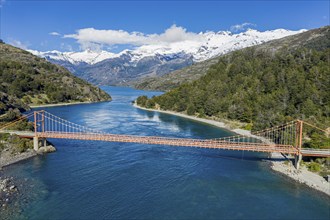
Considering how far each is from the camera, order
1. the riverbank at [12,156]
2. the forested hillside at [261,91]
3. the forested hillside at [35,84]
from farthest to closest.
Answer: the forested hillside at [35,84] < the forested hillside at [261,91] < the riverbank at [12,156]

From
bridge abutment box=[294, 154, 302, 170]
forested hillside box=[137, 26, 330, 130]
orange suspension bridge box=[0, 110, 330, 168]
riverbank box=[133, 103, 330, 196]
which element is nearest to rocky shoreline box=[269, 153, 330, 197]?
riverbank box=[133, 103, 330, 196]

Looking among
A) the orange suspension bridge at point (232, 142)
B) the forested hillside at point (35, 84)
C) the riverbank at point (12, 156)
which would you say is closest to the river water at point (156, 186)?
the riverbank at point (12, 156)

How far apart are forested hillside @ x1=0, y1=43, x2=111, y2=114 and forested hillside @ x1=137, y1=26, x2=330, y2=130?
4169 cm

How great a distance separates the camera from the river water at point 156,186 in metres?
32.6

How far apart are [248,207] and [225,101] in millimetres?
64348

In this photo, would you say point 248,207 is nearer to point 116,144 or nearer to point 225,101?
point 116,144

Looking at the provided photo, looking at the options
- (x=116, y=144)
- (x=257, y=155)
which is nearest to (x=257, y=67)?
(x=257, y=155)

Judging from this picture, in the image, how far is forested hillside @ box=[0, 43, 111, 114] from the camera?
4931 inches

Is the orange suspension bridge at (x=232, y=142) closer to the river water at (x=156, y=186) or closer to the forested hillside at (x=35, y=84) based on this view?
the river water at (x=156, y=186)

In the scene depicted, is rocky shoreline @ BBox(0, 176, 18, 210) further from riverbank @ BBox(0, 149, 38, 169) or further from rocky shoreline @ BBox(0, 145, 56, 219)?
riverbank @ BBox(0, 149, 38, 169)

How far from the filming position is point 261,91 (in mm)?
93438

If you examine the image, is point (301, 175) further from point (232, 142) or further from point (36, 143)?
point (36, 143)

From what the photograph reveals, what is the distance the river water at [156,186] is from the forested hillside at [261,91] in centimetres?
2718

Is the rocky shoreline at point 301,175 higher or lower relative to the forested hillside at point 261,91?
lower
